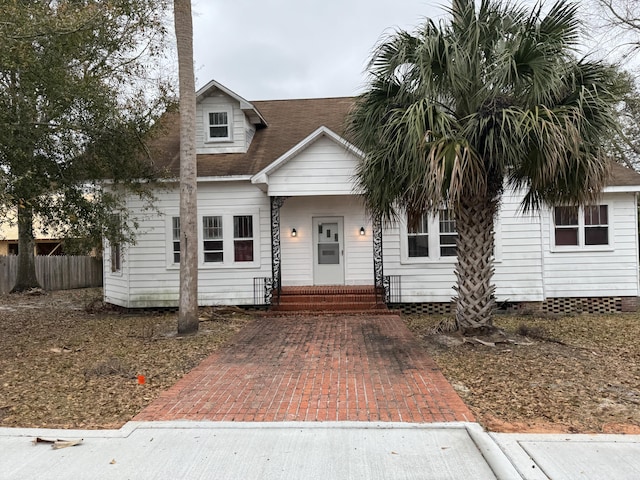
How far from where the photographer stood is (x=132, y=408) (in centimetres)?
505

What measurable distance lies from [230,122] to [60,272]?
1484 cm

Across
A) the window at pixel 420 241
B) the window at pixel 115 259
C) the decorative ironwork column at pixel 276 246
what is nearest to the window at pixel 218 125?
the decorative ironwork column at pixel 276 246

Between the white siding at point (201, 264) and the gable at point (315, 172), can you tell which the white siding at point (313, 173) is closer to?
→ the gable at point (315, 172)

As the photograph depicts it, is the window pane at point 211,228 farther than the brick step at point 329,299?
Yes

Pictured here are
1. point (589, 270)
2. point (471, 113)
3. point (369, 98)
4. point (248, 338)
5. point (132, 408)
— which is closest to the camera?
point (132, 408)

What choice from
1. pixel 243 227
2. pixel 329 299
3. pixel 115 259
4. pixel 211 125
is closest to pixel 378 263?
pixel 329 299

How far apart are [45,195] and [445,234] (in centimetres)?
985

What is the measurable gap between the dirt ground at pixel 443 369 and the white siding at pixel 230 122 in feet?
17.9

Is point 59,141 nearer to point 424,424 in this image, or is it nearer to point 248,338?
point 248,338

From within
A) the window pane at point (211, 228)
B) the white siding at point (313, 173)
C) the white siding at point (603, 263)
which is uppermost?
the white siding at point (313, 173)

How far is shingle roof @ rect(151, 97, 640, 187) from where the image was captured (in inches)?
488

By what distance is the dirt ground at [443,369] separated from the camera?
4754 millimetres

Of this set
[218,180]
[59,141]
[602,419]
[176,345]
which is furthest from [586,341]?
[59,141]

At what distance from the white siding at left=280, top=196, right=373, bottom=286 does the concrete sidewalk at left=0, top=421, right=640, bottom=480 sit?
858 centimetres
